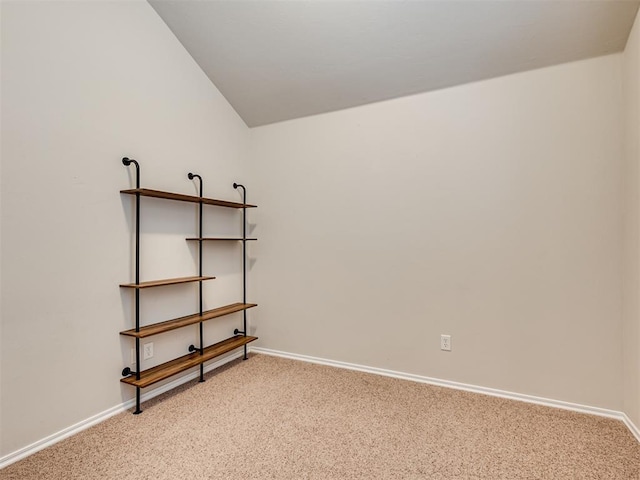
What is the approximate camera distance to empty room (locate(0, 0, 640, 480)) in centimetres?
168

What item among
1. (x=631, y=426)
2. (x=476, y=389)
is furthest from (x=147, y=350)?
(x=631, y=426)

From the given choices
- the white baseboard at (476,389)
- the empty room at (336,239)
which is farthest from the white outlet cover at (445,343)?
the white baseboard at (476,389)

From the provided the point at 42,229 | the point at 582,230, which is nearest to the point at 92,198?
the point at 42,229

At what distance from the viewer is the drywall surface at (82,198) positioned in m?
1.64

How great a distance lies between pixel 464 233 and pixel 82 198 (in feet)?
8.03

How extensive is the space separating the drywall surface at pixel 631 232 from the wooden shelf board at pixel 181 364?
2.57m

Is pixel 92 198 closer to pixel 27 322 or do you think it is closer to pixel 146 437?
pixel 27 322

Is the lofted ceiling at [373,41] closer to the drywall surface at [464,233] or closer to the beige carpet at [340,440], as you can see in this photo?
the drywall surface at [464,233]

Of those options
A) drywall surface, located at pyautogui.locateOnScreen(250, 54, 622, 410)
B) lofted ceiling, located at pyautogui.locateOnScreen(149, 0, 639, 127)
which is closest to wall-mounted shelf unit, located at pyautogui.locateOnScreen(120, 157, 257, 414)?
drywall surface, located at pyautogui.locateOnScreen(250, 54, 622, 410)

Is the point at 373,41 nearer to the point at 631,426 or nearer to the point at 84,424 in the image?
the point at 631,426

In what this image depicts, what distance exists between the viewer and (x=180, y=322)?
236 cm

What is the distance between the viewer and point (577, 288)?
2047 millimetres

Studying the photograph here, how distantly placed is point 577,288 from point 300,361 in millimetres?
2134

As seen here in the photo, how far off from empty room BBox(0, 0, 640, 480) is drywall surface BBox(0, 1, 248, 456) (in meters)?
0.01
